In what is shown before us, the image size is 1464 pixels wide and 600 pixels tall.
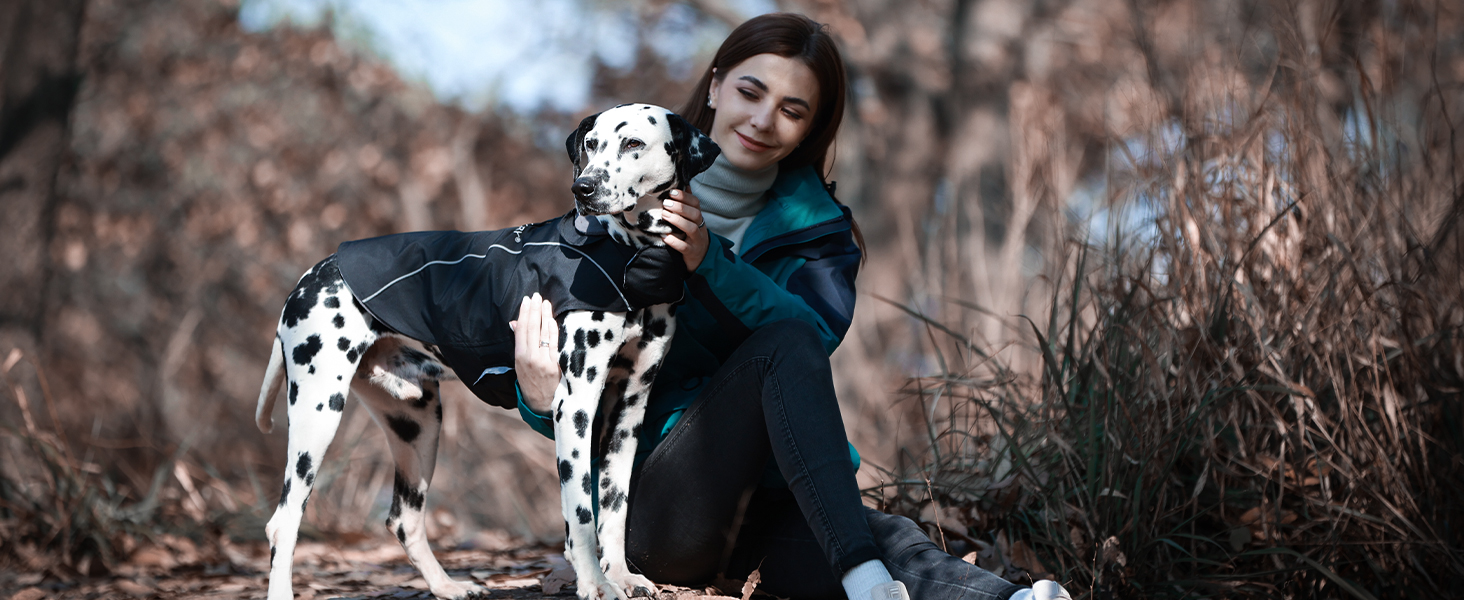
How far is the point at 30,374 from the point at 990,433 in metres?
4.61

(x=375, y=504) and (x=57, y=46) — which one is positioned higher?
(x=57, y=46)

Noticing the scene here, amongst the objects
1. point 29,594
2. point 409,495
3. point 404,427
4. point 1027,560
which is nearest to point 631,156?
point 404,427

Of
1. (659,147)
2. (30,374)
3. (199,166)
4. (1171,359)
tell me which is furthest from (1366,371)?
(199,166)

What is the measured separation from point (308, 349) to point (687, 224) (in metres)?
1.04

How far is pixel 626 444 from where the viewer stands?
2.50 metres

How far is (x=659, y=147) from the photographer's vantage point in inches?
91.9

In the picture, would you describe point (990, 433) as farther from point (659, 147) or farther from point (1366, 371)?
point (659, 147)

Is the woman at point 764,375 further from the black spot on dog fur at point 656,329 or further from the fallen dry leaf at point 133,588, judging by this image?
the fallen dry leaf at point 133,588

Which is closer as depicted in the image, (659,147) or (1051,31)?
(659,147)

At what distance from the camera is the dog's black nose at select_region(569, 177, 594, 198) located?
7.02 feet

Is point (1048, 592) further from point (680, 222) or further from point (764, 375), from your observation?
point (680, 222)

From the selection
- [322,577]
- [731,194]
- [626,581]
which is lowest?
[322,577]

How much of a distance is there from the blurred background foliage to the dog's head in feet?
2.96

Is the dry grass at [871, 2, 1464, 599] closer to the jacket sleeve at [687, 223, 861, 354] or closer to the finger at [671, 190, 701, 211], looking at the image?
the jacket sleeve at [687, 223, 861, 354]
